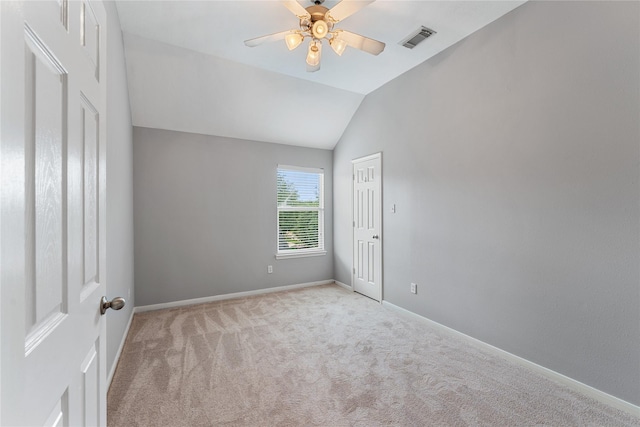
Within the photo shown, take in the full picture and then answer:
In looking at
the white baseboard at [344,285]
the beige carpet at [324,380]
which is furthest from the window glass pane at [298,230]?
the beige carpet at [324,380]

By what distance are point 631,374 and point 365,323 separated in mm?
2094

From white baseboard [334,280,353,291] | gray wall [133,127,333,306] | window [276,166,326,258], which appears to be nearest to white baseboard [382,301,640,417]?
white baseboard [334,280,353,291]

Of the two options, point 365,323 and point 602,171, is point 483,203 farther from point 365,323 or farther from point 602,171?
point 365,323

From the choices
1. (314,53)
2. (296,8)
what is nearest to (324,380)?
(314,53)

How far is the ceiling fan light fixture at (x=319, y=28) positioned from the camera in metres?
2.11

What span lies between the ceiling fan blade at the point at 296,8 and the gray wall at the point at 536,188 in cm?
170

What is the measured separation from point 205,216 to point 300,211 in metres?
1.54

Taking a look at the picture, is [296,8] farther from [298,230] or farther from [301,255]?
[301,255]

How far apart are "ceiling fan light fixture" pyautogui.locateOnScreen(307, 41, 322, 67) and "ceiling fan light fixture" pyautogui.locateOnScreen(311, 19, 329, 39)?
12 cm

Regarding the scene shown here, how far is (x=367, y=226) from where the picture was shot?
167 inches

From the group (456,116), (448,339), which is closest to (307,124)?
(456,116)

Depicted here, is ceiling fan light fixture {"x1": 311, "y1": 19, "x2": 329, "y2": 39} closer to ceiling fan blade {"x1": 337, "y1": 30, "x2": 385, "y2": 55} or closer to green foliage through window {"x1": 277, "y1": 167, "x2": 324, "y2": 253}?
ceiling fan blade {"x1": 337, "y1": 30, "x2": 385, "y2": 55}

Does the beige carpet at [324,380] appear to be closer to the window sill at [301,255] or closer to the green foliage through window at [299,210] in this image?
the window sill at [301,255]

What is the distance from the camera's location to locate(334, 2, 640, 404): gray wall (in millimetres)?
1908
